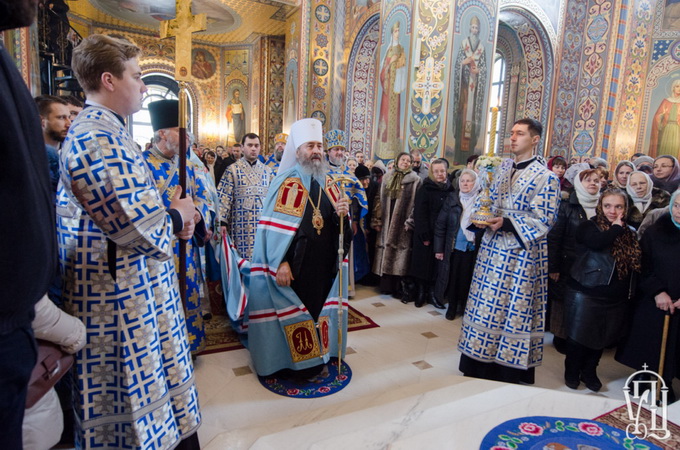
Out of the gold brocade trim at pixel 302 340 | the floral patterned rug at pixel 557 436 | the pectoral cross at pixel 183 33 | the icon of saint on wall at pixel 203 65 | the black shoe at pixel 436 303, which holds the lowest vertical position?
the black shoe at pixel 436 303

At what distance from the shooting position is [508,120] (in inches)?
479

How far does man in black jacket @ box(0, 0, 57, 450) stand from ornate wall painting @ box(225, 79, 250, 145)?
1624cm

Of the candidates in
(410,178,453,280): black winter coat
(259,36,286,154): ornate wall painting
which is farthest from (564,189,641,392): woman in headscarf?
(259,36,286,154): ornate wall painting

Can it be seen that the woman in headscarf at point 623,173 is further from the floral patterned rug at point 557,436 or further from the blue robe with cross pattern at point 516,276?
the floral patterned rug at point 557,436

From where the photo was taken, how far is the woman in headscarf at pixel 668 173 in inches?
183

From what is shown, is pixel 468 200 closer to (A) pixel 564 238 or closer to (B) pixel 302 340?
(A) pixel 564 238

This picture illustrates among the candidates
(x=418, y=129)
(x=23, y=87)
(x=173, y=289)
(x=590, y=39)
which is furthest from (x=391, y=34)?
(x=23, y=87)

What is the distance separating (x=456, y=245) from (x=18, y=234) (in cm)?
Answer: 429

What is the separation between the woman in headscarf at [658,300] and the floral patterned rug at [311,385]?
7.17 ft

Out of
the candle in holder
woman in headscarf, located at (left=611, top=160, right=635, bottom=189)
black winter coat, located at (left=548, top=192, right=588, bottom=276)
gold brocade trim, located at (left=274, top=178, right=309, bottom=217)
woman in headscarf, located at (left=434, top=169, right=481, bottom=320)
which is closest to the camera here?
the candle in holder

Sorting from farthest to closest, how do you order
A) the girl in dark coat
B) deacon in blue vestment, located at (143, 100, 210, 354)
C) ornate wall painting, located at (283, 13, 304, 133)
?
ornate wall painting, located at (283, 13, 304, 133) < the girl in dark coat < deacon in blue vestment, located at (143, 100, 210, 354)

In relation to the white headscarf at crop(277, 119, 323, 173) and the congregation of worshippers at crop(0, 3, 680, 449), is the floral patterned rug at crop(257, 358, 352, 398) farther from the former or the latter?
the white headscarf at crop(277, 119, 323, 173)

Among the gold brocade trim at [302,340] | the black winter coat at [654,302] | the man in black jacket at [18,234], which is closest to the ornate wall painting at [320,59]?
the gold brocade trim at [302,340]

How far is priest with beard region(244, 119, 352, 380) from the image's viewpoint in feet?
9.89
